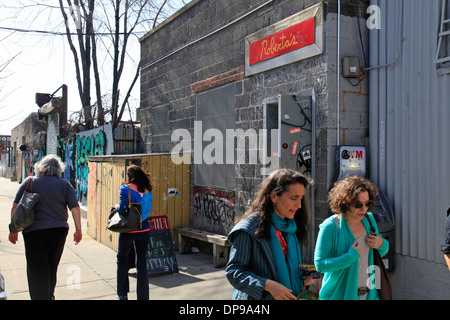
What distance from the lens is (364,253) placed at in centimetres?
304

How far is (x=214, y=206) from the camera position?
7.94 m

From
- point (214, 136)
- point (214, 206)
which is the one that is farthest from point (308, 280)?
point (214, 136)

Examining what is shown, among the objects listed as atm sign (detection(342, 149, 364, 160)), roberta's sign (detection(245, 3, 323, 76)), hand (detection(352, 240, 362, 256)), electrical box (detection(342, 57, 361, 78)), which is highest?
roberta's sign (detection(245, 3, 323, 76))

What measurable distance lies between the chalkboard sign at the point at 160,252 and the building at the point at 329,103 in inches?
49.5

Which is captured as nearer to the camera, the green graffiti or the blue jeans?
the blue jeans

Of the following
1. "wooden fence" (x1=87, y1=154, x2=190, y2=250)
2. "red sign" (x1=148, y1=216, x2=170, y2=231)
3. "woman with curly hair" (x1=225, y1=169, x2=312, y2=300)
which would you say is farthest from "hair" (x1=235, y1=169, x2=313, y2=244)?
A: "wooden fence" (x1=87, y1=154, x2=190, y2=250)

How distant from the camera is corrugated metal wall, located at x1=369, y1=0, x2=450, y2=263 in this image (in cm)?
462

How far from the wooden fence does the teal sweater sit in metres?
5.19

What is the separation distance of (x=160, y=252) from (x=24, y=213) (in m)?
2.59

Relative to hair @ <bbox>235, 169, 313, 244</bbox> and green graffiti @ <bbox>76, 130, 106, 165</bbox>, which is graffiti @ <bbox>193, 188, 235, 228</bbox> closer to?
hair @ <bbox>235, 169, 313, 244</bbox>

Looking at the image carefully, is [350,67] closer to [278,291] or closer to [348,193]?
[348,193]

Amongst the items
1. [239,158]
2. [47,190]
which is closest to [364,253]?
[47,190]

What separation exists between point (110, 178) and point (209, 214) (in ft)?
6.87

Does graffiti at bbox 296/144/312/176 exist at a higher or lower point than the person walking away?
higher
